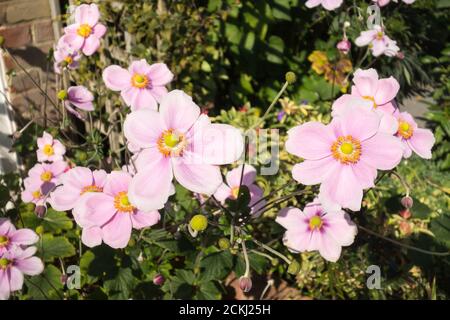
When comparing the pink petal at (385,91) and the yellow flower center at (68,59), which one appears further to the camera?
the yellow flower center at (68,59)

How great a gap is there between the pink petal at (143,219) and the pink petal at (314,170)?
0.37 metres

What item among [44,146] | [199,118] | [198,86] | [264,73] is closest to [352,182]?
[199,118]

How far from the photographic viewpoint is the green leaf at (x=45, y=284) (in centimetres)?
151

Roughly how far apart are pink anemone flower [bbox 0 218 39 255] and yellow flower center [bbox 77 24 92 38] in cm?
69

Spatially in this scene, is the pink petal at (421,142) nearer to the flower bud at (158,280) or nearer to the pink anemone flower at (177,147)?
the pink anemone flower at (177,147)

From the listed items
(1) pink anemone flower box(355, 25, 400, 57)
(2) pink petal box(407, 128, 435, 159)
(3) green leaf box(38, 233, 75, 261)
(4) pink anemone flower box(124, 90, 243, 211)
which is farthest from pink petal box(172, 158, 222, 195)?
(1) pink anemone flower box(355, 25, 400, 57)

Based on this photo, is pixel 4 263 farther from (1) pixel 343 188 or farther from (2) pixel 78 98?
(1) pixel 343 188

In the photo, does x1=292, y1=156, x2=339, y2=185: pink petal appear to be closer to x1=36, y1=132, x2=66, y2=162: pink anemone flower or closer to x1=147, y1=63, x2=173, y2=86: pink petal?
x1=147, y1=63, x2=173, y2=86: pink petal

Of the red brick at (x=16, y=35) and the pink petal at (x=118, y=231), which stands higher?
the red brick at (x=16, y=35)

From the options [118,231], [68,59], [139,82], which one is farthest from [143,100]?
[68,59]

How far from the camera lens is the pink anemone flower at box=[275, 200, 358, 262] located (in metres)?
1.24

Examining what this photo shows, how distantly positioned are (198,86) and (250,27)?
54 centimetres

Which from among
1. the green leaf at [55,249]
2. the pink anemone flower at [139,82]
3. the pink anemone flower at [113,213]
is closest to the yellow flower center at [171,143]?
the pink anemone flower at [113,213]

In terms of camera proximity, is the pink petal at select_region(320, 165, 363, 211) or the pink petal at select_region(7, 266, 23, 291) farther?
the pink petal at select_region(7, 266, 23, 291)
